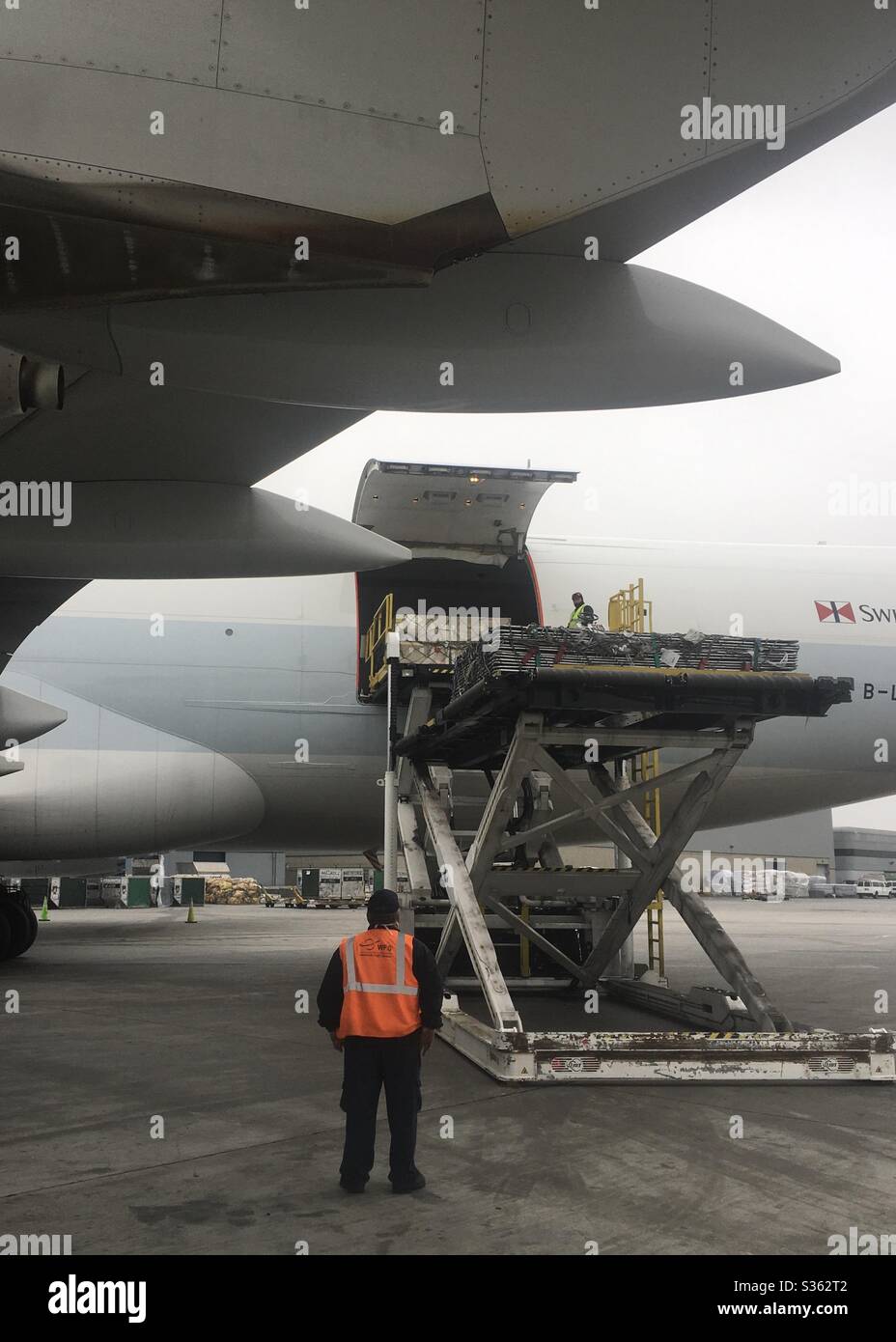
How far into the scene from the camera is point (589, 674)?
34.5ft

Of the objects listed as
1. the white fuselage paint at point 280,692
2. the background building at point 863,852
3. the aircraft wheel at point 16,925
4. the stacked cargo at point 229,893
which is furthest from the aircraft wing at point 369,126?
the background building at point 863,852

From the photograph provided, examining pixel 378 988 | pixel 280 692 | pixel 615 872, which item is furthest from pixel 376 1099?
pixel 280 692

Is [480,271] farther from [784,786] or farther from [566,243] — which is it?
[784,786]

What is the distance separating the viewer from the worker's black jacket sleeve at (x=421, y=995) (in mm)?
6387

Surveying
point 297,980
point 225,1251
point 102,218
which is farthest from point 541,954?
point 102,218

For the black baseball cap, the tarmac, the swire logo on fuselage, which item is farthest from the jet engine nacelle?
the swire logo on fuselage

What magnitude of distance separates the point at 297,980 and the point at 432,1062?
7.10 meters

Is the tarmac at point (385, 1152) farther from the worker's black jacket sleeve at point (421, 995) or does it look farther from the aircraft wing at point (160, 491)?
the aircraft wing at point (160, 491)

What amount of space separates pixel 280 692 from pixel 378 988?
11.7m

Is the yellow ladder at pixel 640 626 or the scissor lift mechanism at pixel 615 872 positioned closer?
the scissor lift mechanism at pixel 615 872

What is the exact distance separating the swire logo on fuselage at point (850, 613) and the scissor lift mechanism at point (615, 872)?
660 centimetres

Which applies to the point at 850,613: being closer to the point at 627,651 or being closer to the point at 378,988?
the point at 627,651

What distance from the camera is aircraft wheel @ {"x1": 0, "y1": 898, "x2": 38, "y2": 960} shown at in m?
19.2

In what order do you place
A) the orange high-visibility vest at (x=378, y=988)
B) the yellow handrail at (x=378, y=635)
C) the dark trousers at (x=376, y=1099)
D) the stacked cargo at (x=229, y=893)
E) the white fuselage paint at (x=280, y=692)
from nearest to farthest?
the dark trousers at (x=376, y=1099) → the orange high-visibility vest at (x=378, y=988) → the yellow handrail at (x=378, y=635) → the white fuselage paint at (x=280, y=692) → the stacked cargo at (x=229, y=893)
